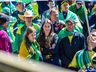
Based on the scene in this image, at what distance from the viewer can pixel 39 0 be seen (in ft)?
15.0

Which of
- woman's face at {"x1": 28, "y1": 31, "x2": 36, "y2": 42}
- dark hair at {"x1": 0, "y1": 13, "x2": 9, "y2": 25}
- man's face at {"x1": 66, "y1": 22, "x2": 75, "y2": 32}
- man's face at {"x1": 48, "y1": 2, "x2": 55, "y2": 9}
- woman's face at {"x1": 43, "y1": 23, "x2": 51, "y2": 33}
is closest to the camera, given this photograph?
man's face at {"x1": 66, "y1": 22, "x2": 75, "y2": 32}

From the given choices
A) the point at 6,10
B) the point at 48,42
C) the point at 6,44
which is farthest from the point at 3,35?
the point at 48,42

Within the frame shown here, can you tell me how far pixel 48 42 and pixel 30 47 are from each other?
39cm

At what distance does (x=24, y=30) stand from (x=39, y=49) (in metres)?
0.38

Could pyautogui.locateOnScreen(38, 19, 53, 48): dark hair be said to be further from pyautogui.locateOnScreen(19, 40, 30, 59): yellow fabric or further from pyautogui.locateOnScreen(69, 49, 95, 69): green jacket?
pyautogui.locateOnScreen(69, 49, 95, 69): green jacket

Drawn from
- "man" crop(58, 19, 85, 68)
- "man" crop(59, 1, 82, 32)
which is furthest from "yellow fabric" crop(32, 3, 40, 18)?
"man" crop(58, 19, 85, 68)

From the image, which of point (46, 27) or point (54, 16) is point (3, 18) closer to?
point (46, 27)

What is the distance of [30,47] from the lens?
4859 millimetres

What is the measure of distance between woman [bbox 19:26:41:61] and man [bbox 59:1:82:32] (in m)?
0.58

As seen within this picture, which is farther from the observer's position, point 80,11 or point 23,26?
point 23,26

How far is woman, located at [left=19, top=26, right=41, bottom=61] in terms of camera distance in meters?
4.71

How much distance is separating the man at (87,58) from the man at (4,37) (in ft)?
4.19

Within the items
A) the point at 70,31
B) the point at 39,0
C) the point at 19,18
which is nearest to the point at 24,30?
the point at 19,18

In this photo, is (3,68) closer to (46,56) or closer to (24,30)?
(46,56)
